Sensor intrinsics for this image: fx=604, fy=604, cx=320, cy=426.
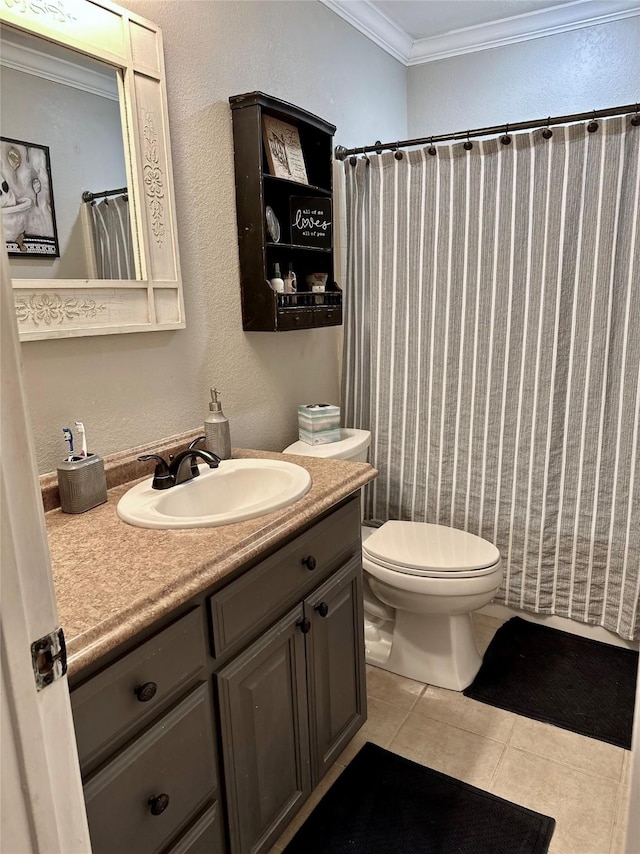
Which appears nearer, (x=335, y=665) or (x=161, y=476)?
(x=161, y=476)

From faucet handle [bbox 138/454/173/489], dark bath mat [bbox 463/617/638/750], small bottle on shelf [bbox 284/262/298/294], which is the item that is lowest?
dark bath mat [bbox 463/617/638/750]

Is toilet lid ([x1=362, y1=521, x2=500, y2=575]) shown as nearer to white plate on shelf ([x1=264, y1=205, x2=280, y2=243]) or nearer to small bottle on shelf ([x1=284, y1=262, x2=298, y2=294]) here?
small bottle on shelf ([x1=284, y1=262, x2=298, y2=294])

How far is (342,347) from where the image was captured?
269 cm

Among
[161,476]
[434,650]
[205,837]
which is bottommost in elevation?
[434,650]

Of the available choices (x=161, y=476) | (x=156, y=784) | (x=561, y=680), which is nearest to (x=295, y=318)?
(x=161, y=476)

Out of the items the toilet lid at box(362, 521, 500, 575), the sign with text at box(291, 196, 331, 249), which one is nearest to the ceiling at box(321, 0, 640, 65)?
the sign with text at box(291, 196, 331, 249)

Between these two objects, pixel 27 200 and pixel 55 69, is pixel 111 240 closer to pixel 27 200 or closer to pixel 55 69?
pixel 27 200

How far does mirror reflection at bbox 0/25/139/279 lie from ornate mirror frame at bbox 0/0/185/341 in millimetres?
24

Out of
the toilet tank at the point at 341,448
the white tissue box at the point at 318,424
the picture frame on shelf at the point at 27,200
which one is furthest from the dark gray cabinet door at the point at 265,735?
the picture frame on shelf at the point at 27,200

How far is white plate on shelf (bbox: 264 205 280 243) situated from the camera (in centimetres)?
201

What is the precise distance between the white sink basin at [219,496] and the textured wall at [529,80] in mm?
2162

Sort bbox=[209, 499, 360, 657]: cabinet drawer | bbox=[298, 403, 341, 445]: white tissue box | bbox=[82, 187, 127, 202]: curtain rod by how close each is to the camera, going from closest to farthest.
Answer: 1. bbox=[209, 499, 360, 657]: cabinet drawer
2. bbox=[82, 187, 127, 202]: curtain rod
3. bbox=[298, 403, 341, 445]: white tissue box

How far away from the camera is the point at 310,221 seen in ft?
7.18

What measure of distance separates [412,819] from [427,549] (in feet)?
2.69
